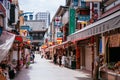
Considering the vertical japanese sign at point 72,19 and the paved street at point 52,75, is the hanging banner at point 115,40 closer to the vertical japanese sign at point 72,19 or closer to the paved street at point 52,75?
the paved street at point 52,75

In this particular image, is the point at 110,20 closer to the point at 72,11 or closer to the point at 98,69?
the point at 98,69

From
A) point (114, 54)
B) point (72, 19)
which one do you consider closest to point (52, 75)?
point (114, 54)

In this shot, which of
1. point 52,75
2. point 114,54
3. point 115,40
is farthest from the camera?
point 52,75

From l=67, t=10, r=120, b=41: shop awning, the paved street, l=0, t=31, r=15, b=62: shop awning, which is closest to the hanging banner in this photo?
l=67, t=10, r=120, b=41: shop awning

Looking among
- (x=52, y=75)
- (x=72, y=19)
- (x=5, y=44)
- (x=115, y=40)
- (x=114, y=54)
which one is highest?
(x=72, y=19)

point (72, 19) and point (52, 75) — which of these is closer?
point (52, 75)

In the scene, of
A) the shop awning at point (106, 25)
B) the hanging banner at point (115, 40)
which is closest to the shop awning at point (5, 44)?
the shop awning at point (106, 25)

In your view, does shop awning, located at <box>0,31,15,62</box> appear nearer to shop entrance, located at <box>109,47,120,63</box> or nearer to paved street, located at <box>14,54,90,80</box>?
shop entrance, located at <box>109,47,120,63</box>

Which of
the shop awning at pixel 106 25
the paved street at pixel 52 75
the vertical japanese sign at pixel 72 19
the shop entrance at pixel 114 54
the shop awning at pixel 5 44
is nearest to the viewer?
the shop awning at pixel 5 44

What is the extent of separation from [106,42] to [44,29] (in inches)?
4594

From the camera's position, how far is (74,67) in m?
38.1

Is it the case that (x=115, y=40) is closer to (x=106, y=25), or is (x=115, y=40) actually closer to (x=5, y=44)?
(x=106, y=25)

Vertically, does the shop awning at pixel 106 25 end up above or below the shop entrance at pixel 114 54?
above

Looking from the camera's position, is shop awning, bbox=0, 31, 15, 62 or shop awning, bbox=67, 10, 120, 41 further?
shop awning, bbox=67, 10, 120, 41
